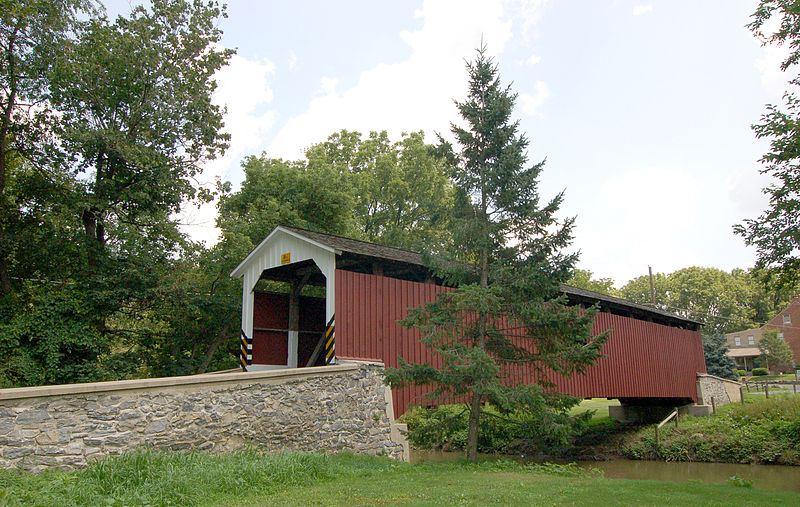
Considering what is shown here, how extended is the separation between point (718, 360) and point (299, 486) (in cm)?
2562

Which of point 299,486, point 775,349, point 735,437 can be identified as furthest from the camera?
point 775,349

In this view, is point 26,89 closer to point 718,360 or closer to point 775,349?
point 718,360

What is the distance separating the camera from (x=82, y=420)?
22.5ft

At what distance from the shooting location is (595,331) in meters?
15.2

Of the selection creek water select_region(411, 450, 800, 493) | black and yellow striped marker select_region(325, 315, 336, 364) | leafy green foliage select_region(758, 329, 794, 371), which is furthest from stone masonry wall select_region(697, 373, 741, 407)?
leafy green foliage select_region(758, 329, 794, 371)

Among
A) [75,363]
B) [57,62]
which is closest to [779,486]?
[75,363]

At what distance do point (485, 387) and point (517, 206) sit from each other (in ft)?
9.63

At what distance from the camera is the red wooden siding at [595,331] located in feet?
35.3

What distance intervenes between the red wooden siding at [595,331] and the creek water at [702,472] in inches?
76.3

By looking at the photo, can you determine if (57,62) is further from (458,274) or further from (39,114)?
(458,274)

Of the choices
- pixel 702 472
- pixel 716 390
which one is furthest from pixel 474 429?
pixel 716 390

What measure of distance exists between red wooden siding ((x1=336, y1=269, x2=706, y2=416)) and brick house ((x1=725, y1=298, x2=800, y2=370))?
85.9ft

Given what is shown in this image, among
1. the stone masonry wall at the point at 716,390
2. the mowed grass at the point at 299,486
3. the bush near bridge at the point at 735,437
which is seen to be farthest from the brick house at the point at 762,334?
the mowed grass at the point at 299,486

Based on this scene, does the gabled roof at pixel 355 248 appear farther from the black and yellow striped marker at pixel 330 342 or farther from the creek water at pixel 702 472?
the creek water at pixel 702 472
